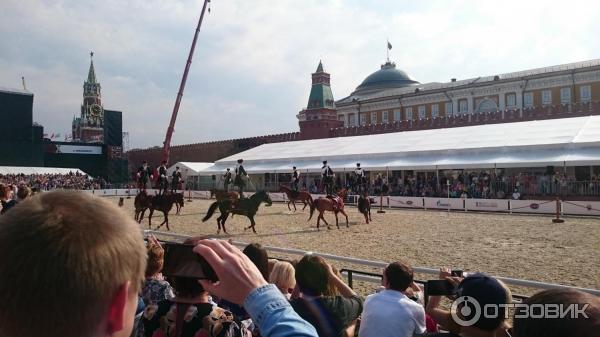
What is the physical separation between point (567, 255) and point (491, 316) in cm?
924

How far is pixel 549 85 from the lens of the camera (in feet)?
142

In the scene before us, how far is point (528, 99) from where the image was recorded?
44.7m

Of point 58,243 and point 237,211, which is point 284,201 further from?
point 58,243

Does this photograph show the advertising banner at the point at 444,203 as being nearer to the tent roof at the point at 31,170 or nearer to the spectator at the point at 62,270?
the spectator at the point at 62,270

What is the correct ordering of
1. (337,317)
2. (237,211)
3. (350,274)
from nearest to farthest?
1. (337,317)
2. (350,274)
3. (237,211)

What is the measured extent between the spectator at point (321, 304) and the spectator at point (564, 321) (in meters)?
1.68

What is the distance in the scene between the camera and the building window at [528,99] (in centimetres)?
4444

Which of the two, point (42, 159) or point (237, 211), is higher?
point (42, 159)

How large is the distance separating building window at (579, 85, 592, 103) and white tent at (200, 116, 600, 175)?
1487 centimetres

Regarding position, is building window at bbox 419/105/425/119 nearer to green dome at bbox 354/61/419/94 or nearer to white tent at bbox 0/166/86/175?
green dome at bbox 354/61/419/94

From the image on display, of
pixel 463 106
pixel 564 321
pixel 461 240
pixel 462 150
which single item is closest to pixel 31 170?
pixel 462 150

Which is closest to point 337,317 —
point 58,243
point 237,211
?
point 58,243

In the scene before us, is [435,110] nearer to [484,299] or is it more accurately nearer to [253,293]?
[484,299]

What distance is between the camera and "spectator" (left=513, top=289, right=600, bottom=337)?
4.40 feet
